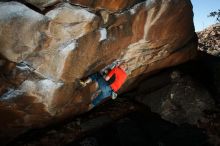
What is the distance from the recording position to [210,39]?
1791 centimetres

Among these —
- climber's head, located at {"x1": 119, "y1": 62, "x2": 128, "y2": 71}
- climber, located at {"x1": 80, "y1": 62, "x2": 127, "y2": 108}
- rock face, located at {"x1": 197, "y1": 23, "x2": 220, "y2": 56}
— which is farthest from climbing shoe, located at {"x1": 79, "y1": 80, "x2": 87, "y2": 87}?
rock face, located at {"x1": 197, "y1": 23, "x2": 220, "y2": 56}

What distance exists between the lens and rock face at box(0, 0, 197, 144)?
6.52m

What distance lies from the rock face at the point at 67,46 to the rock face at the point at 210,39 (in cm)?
797

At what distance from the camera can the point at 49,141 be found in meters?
9.16

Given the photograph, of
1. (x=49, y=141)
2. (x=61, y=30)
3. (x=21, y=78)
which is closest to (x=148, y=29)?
(x=61, y=30)

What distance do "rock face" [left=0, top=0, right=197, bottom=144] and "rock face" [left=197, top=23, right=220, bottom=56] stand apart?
7.97 m

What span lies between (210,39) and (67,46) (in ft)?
43.7

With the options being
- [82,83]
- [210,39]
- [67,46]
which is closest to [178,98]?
[82,83]

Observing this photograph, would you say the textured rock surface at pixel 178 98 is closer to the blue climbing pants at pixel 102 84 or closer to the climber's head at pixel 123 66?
the climber's head at pixel 123 66

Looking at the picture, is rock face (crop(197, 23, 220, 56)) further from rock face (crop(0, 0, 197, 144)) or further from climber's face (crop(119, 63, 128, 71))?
climber's face (crop(119, 63, 128, 71))

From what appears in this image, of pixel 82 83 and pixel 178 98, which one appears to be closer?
pixel 82 83

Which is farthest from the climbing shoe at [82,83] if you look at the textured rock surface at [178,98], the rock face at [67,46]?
the textured rock surface at [178,98]

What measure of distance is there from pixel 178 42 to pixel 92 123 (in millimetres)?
4003

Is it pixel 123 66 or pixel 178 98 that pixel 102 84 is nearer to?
pixel 123 66
